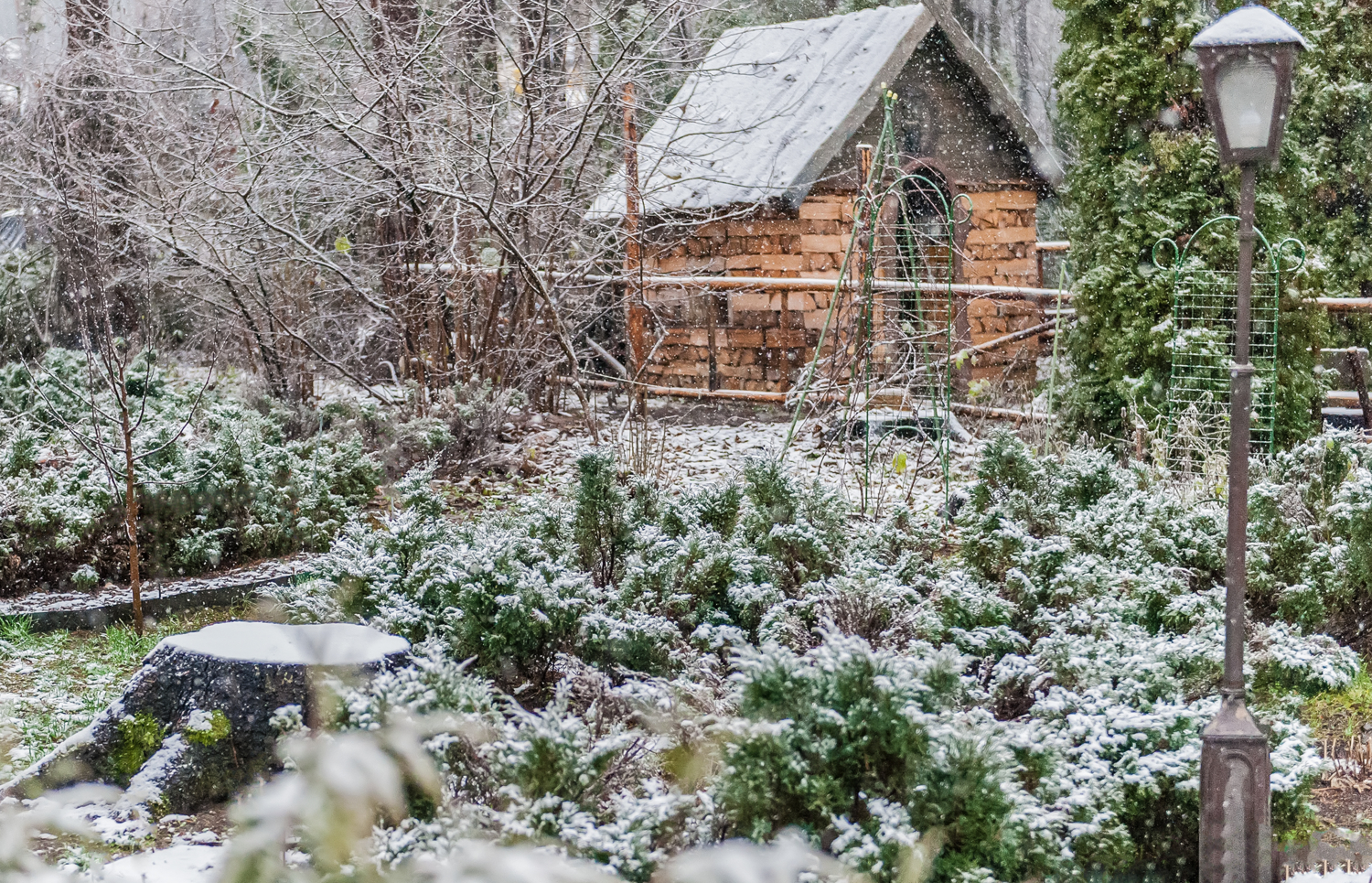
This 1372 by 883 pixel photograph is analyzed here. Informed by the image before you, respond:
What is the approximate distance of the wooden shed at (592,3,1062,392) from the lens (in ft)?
42.0

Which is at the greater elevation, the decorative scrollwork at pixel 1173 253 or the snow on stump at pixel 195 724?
the decorative scrollwork at pixel 1173 253

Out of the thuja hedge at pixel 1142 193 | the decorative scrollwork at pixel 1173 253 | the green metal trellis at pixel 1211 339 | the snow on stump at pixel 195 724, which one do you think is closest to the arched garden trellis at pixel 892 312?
the thuja hedge at pixel 1142 193

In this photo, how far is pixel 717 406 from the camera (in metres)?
13.0

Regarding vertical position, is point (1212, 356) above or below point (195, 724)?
above

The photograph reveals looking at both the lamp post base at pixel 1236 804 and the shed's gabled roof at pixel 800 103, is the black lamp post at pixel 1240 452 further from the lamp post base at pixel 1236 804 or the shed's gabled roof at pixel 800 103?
the shed's gabled roof at pixel 800 103

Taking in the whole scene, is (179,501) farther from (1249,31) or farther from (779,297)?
(779,297)

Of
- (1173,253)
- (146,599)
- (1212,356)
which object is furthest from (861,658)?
(1173,253)

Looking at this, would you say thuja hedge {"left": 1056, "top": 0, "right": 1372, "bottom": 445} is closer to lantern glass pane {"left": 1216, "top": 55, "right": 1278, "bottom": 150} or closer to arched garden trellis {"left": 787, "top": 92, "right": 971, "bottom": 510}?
arched garden trellis {"left": 787, "top": 92, "right": 971, "bottom": 510}

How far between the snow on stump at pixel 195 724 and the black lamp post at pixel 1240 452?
2.56 meters

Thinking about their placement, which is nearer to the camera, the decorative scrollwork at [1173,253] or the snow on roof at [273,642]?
the snow on roof at [273,642]

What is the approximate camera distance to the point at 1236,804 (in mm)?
3418

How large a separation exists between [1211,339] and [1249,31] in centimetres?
553

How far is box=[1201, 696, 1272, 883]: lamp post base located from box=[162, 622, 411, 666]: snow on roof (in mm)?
2551

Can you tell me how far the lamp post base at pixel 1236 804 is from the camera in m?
3.41
